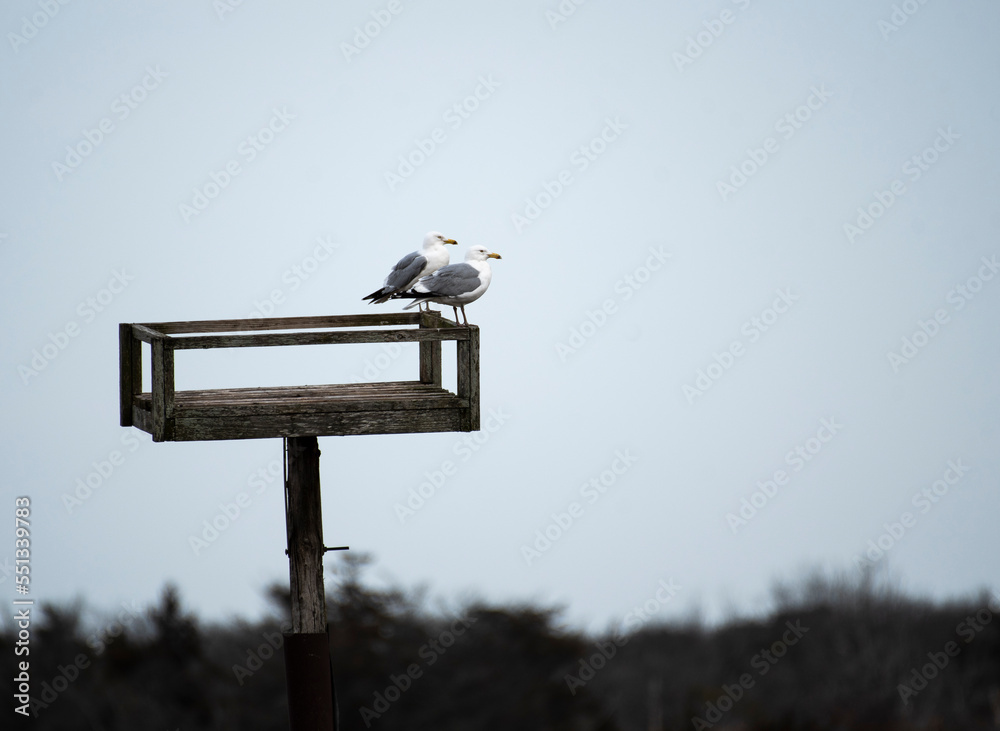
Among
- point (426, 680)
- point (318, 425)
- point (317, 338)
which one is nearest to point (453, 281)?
point (317, 338)

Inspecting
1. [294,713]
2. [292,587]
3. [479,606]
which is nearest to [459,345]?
[292,587]

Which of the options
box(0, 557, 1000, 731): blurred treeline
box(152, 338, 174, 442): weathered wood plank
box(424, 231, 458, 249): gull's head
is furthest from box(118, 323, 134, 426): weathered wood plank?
box(0, 557, 1000, 731): blurred treeline

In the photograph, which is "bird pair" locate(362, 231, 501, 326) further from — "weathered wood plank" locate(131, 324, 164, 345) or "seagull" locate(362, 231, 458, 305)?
"weathered wood plank" locate(131, 324, 164, 345)

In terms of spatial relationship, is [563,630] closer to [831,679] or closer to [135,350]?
[831,679]

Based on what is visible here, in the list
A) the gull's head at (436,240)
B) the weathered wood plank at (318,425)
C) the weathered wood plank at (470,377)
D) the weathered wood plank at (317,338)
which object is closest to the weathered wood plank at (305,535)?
the weathered wood plank at (318,425)

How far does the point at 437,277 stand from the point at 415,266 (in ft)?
0.85

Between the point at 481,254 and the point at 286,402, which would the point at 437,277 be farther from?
the point at 286,402

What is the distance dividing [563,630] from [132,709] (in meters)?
6.19

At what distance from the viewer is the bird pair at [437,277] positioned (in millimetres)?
9000

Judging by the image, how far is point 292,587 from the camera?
9.05 m

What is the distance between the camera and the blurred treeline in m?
16.7

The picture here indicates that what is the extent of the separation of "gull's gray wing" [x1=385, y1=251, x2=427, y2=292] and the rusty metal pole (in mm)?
1345

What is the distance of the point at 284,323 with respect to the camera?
9.84m

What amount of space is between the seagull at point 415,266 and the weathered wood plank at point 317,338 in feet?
2.28
